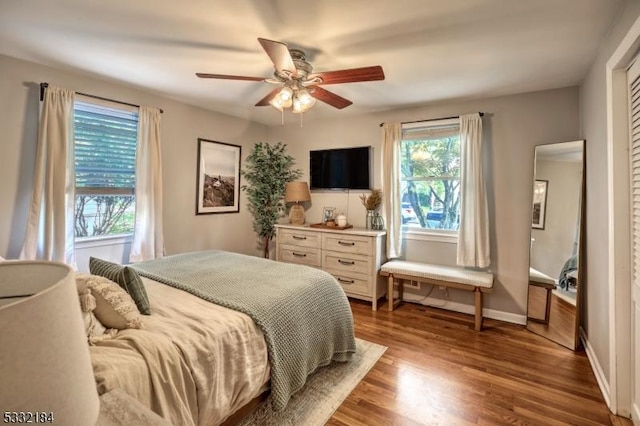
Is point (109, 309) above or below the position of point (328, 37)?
below

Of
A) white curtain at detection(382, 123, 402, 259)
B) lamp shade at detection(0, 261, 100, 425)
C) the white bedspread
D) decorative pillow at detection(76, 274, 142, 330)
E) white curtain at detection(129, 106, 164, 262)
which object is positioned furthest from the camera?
white curtain at detection(382, 123, 402, 259)

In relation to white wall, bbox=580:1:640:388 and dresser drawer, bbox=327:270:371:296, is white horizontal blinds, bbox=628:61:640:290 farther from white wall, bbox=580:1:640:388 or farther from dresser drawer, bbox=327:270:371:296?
dresser drawer, bbox=327:270:371:296

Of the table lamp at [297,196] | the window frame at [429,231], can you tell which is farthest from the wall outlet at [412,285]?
the table lamp at [297,196]

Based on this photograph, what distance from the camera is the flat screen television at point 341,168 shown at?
394 cm

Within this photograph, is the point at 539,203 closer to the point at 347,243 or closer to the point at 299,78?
the point at 347,243

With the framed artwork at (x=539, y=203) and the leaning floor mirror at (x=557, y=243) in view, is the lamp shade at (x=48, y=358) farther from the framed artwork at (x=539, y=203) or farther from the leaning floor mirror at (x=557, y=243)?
the framed artwork at (x=539, y=203)

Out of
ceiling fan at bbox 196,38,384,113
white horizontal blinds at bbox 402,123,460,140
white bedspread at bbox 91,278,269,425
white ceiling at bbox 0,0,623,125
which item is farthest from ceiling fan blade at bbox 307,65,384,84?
white horizontal blinds at bbox 402,123,460,140

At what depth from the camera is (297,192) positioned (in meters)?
4.14

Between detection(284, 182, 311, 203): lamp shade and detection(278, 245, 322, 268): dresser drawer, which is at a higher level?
detection(284, 182, 311, 203): lamp shade

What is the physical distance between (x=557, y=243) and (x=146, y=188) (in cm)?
409

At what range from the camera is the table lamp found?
4137mm

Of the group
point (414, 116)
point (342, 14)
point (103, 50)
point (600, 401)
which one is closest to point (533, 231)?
point (600, 401)

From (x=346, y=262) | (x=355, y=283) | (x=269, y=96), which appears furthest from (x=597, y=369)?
(x=269, y=96)

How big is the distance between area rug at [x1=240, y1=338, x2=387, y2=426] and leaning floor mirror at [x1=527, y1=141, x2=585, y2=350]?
67.5 inches
